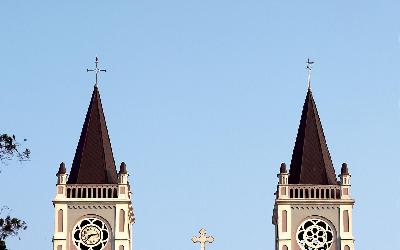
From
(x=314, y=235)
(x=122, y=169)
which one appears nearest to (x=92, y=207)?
(x=122, y=169)

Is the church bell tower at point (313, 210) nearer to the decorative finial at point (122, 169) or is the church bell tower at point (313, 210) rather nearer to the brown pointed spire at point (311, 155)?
the brown pointed spire at point (311, 155)

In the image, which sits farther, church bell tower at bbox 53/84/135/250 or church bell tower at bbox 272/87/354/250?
church bell tower at bbox 272/87/354/250

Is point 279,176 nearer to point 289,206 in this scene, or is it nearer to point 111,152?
point 289,206

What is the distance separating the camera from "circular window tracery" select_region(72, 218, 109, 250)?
62719 millimetres

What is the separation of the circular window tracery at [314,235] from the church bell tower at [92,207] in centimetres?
817

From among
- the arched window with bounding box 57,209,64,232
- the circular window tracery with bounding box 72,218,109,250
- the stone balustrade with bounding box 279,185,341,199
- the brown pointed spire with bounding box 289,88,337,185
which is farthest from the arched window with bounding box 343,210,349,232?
the arched window with bounding box 57,209,64,232

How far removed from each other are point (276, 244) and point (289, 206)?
1988 mm

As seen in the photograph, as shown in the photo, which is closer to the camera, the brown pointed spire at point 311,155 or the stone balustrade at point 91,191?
the stone balustrade at point 91,191

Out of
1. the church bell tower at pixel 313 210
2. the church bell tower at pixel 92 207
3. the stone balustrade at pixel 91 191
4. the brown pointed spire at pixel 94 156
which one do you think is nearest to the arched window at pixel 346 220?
the church bell tower at pixel 313 210

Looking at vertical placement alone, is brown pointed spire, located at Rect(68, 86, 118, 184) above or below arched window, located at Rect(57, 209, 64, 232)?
above

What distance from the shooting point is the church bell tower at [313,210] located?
62969 mm

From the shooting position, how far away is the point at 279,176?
209ft

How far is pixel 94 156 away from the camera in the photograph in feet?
209

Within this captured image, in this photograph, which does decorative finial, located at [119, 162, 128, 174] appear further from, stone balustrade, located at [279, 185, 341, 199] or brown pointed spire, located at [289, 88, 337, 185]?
brown pointed spire, located at [289, 88, 337, 185]
